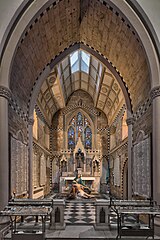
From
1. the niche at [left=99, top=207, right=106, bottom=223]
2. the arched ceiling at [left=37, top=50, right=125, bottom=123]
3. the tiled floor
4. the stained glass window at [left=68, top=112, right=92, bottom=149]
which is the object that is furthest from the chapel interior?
the stained glass window at [left=68, top=112, right=92, bottom=149]

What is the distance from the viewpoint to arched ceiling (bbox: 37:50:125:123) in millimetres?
19344

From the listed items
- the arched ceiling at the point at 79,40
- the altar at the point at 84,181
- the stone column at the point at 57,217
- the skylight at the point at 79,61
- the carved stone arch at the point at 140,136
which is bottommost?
the altar at the point at 84,181

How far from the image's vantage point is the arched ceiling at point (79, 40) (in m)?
10.4

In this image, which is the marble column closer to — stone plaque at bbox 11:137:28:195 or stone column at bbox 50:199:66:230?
stone column at bbox 50:199:66:230

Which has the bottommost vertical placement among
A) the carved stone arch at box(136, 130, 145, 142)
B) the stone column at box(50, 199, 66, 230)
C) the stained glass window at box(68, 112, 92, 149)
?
the stone column at box(50, 199, 66, 230)

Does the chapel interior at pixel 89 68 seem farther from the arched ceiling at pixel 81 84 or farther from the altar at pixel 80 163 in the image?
the altar at pixel 80 163

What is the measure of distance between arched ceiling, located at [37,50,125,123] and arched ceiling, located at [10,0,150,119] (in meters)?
4.21

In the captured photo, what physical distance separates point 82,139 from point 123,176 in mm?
9023

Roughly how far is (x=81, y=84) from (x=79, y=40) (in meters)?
11.8

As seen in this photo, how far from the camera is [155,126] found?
8.56m

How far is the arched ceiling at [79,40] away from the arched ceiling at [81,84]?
421cm

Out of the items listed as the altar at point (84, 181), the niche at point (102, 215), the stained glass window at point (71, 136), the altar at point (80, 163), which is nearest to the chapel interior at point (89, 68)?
the niche at point (102, 215)

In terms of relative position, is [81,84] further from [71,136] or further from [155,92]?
[155,92]

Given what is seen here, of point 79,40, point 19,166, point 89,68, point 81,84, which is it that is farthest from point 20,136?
point 81,84
